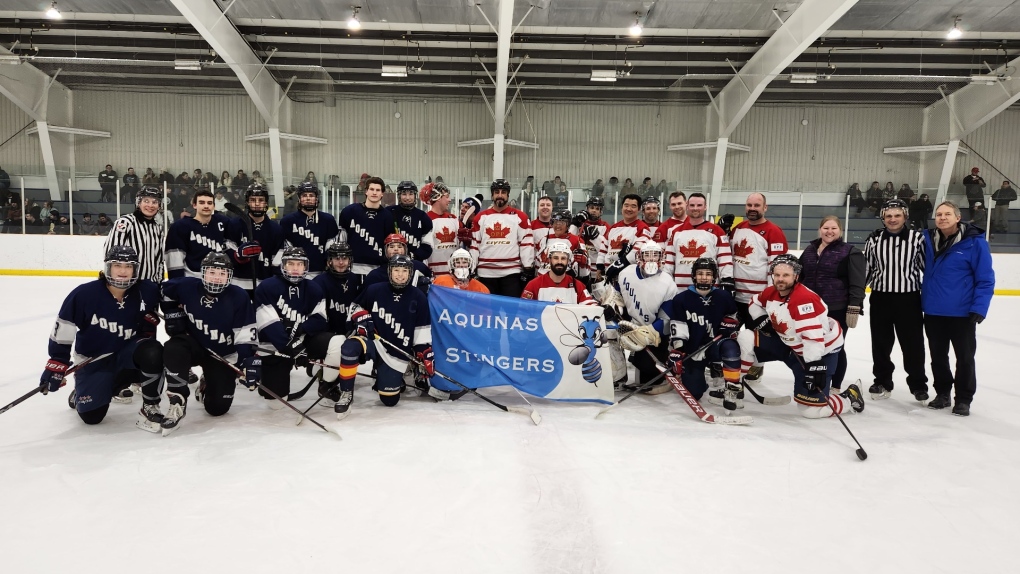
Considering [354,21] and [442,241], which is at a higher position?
[354,21]

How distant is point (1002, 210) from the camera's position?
12.1 metres

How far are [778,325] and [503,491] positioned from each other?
96.8 inches

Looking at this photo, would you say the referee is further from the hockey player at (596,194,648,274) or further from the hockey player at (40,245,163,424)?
the hockey player at (40,245,163,424)

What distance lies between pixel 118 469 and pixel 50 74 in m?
18.0

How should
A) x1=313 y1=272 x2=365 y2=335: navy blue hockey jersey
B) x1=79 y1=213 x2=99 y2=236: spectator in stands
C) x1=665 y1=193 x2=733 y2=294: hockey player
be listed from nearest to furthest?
x1=313 y1=272 x2=365 y2=335: navy blue hockey jersey → x1=665 y1=193 x2=733 y2=294: hockey player → x1=79 y1=213 x2=99 y2=236: spectator in stands

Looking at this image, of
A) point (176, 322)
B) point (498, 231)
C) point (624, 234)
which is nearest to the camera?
point (176, 322)

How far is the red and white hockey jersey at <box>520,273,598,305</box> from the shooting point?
4.96 meters

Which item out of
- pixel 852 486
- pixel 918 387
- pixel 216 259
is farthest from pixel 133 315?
pixel 918 387


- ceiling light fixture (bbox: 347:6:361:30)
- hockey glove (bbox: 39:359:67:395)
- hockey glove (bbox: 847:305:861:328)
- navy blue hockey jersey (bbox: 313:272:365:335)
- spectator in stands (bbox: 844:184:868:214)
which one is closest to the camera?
hockey glove (bbox: 39:359:67:395)

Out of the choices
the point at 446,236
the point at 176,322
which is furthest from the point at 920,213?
the point at 176,322

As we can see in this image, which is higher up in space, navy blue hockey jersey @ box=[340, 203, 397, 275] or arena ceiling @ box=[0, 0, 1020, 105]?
arena ceiling @ box=[0, 0, 1020, 105]

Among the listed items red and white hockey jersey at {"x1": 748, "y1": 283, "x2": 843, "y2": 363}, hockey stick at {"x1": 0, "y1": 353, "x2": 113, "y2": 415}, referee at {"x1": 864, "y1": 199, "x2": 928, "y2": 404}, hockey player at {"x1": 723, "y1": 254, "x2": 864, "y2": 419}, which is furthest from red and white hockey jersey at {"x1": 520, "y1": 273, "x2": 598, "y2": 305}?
hockey stick at {"x1": 0, "y1": 353, "x2": 113, "y2": 415}

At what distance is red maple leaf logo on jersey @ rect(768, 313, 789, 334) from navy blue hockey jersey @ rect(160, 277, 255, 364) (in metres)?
3.51

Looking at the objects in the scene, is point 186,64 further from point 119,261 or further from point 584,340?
point 584,340
